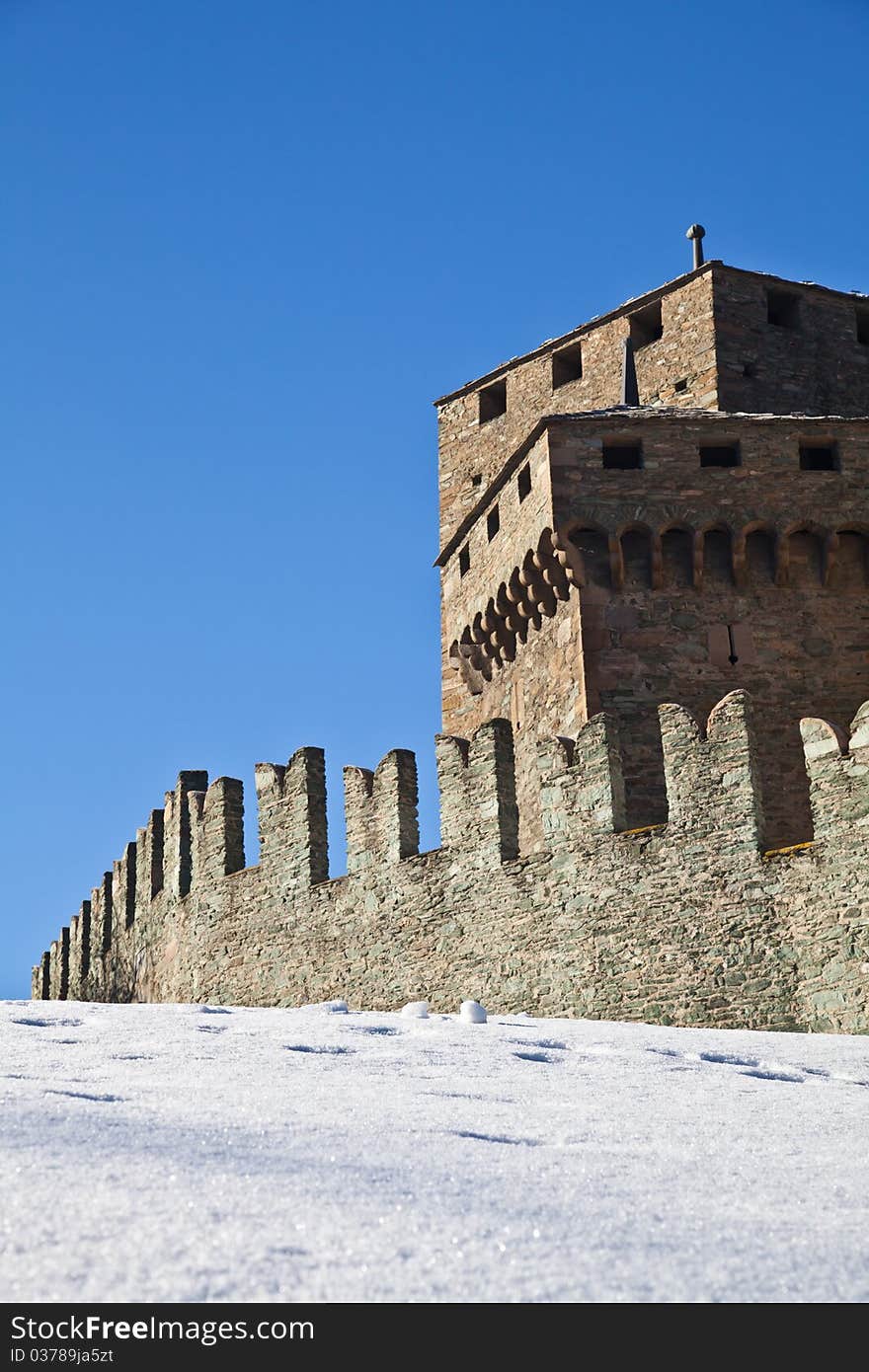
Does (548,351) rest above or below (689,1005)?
above

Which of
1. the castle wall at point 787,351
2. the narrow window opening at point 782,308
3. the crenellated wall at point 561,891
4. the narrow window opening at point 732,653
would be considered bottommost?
the crenellated wall at point 561,891

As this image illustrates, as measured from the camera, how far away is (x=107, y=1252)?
3.68 m

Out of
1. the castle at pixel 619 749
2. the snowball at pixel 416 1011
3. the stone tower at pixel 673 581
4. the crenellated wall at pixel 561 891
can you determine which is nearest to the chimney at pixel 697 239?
the castle at pixel 619 749

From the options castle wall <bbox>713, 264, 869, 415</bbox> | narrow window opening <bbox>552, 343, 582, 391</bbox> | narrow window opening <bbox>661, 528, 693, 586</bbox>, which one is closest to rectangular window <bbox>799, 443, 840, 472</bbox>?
narrow window opening <bbox>661, 528, 693, 586</bbox>

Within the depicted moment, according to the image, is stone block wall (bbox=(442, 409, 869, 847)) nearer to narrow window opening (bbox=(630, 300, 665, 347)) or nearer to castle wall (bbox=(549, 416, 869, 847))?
castle wall (bbox=(549, 416, 869, 847))

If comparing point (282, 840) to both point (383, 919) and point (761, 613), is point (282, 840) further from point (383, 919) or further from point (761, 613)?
point (761, 613)

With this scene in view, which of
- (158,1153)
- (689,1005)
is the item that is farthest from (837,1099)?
(689,1005)

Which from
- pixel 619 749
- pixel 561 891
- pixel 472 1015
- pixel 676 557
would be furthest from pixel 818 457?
pixel 472 1015

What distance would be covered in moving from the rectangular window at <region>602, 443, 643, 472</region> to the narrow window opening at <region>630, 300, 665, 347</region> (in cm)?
480

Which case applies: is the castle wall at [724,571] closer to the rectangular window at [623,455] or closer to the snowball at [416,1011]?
the rectangular window at [623,455]

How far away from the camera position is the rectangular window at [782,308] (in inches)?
888

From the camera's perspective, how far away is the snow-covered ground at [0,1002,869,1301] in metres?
3.68

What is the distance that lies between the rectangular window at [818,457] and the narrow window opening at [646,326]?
4.85 meters

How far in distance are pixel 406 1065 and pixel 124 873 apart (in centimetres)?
1667
